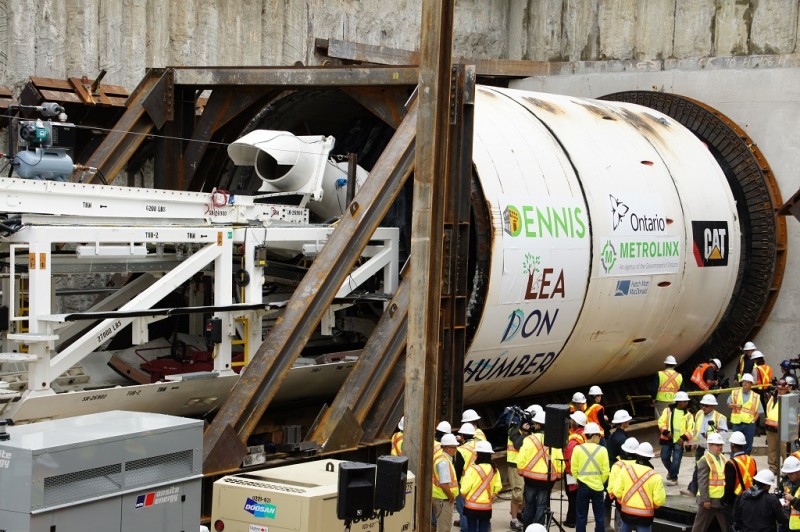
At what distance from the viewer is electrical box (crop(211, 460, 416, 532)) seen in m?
10.6

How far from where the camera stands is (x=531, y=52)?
26.5 m

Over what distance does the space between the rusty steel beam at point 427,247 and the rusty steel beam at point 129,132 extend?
7.48 metres

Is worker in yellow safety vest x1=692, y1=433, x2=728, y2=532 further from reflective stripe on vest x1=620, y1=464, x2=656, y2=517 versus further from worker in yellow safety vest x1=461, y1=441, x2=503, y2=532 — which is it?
worker in yellow safety vest x1=461, y1=441, x2=503, y2=532

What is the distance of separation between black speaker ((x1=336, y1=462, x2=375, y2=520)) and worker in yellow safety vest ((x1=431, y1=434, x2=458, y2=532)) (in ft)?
11.8

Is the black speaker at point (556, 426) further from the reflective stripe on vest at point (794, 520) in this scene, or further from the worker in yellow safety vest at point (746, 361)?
the worker in yellow safety vest at point (746, 361)

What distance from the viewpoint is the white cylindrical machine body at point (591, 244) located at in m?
16.8

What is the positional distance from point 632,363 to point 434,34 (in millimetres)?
9300

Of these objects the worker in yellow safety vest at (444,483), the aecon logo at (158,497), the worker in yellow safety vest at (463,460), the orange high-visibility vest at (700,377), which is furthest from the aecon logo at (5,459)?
the orange high-visibility vest at (700,377)

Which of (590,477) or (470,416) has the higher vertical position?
(470,416)

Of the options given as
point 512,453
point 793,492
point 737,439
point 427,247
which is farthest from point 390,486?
point 793,492

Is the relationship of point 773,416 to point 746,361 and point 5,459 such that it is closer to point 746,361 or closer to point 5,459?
point 746,361

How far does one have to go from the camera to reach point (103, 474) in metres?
10.4

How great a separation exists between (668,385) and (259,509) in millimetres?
10080

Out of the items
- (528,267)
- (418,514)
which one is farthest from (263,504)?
(528,267)
